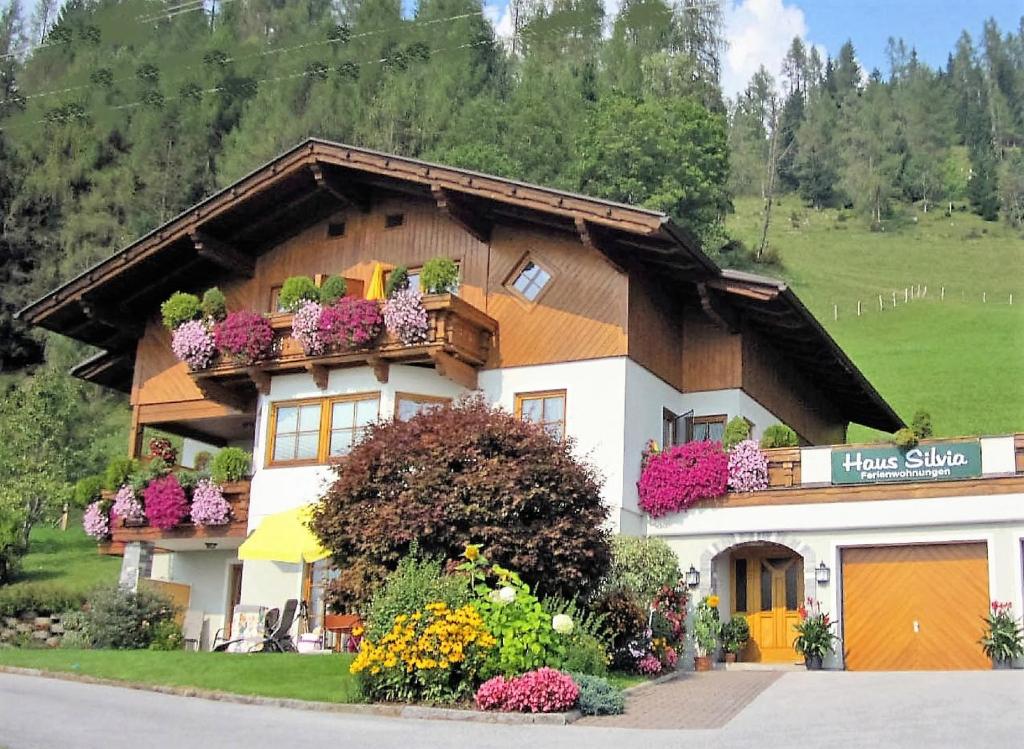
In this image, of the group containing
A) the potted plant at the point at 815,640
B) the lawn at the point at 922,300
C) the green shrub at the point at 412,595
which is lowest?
the potted plant at the point at 815,640

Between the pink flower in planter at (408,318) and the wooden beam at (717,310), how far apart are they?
18.0 ft

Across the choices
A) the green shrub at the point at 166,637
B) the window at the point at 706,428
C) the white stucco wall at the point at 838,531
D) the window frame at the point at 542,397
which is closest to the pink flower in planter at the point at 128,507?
the green shrub at the point at 166,637

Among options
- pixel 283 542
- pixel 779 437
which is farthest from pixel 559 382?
pixel 283 542

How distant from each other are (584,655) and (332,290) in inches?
413

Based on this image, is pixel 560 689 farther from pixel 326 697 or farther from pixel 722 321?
pixel 722 321

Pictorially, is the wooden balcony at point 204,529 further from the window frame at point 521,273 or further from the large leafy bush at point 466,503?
the large leafy bush at point 466,503

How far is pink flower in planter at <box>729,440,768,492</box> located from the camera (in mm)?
23781

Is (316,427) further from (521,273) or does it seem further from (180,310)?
(521,273)

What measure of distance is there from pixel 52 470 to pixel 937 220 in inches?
3302

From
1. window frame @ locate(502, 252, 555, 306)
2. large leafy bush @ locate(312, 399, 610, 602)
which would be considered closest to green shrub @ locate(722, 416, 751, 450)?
window frame @ locate(502, 252, 555, 306)

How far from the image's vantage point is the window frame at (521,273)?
2516 centimetres

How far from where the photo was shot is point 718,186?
6925 cm

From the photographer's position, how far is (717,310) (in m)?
25.4

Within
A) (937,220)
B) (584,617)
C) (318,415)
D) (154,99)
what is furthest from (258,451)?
(937,220)
